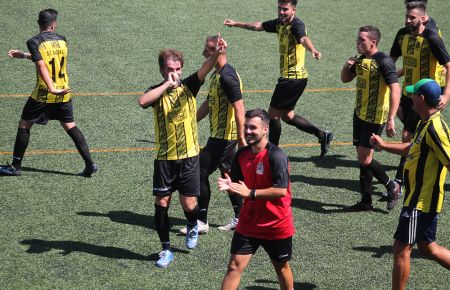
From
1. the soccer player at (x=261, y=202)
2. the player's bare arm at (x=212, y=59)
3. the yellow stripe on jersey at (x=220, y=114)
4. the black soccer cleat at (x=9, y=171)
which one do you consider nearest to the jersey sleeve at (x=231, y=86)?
the yellow stripe on jersey at (x=220, y=114)

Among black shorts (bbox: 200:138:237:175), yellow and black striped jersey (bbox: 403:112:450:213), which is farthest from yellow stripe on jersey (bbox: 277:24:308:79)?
yellow and black striped jersey (bbox: 403:112:450:213)

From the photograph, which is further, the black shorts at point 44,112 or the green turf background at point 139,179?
the black shorts at point 44,112

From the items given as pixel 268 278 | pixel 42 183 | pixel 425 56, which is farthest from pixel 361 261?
pixel 42 183

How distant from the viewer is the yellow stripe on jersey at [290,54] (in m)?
12.2

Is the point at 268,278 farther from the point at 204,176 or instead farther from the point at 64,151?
the point at 64,151

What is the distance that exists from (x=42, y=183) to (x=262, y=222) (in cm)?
461

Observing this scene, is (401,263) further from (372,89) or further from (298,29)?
(298,29)

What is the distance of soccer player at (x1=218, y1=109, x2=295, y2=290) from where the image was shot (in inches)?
287

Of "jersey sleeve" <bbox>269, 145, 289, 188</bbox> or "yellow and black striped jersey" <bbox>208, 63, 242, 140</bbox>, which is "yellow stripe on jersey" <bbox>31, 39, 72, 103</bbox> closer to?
"yellow and black striped jersey" <bbox>208, 63, 242, 140</bbox>

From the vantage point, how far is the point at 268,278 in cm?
856

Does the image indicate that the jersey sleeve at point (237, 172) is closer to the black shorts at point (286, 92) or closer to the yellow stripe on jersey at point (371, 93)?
the yellow stripe on jersey at point (371, 93)

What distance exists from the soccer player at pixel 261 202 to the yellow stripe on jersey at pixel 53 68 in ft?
15.2

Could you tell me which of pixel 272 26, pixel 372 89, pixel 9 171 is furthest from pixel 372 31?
pixel 9 171

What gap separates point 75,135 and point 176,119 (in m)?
3.07
